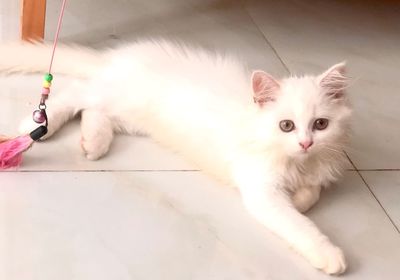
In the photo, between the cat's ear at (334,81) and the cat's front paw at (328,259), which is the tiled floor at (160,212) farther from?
the cat's ear at (334,81)

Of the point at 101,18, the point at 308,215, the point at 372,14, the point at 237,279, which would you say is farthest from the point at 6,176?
the point at 372,14

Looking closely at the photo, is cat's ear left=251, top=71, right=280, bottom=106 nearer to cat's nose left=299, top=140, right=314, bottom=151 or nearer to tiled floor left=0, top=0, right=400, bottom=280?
cat's nose left=299, top=140, right=314, bottom=151

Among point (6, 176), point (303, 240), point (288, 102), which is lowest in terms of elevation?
point (6, 176)

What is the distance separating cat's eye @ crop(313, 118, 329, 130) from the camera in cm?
139

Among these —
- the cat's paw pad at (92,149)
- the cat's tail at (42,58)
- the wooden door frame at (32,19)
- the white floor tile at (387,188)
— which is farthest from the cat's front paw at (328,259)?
the wooden door frame at (32,19)

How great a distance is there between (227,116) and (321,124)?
0.78ft

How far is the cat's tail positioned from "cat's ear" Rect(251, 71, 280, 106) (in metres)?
0.59

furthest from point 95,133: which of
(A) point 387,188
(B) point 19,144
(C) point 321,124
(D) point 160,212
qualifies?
(A) point 387,188

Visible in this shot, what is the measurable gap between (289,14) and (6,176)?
1593 millimetres

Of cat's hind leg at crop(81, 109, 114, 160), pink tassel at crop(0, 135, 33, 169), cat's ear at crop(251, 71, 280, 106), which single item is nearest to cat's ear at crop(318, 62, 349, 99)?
cat's ear at crop(251, 71, 280, 106)

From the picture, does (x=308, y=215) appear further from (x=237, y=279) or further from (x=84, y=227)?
(x=84, y=227)

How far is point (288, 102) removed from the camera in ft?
4.55

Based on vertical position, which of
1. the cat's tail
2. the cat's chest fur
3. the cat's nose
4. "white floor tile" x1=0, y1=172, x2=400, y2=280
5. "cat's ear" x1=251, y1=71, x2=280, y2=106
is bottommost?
"white floor tile" x1=0, y1=172, x2=400, y2=280

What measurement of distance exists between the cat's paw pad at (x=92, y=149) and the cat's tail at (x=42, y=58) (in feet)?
1.05
